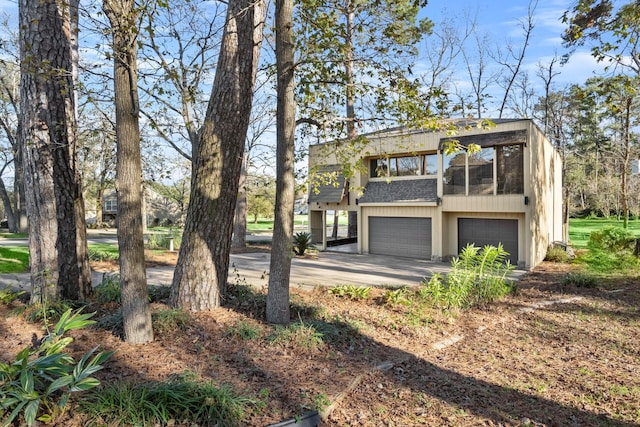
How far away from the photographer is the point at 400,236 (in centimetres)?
1562

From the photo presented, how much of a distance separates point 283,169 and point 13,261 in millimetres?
10505

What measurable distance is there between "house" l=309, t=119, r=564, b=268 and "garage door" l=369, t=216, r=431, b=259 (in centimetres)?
4

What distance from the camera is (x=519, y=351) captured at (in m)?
4.73

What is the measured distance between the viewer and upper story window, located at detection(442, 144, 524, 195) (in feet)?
41.3

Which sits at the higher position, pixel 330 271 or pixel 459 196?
pixel 459 196

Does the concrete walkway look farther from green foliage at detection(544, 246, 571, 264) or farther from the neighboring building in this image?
the neighboring building

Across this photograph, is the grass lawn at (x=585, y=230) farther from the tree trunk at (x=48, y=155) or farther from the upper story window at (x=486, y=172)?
the tree trunk at (x=48, y=155)

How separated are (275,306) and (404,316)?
2058 mm

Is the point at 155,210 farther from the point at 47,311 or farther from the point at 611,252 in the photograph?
the point at 611,252

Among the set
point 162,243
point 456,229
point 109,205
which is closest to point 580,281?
point 456,229

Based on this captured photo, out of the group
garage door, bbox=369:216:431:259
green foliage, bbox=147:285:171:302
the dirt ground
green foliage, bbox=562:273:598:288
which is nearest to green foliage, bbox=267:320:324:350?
the dirt ground

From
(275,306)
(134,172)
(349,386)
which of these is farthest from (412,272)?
(134,172)

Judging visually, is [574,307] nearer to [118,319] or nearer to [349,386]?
[349,386]

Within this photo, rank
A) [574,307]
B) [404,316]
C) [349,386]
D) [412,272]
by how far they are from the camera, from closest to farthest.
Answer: [349,386] → [404,316] → [574,307] → [412,272]
